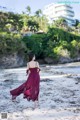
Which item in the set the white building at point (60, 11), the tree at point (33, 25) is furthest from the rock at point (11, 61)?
the white building at point (60, 11)

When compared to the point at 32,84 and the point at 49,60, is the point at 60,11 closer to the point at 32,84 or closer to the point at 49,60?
the point at 49,60

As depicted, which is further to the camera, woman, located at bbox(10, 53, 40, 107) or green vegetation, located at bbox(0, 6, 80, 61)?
green vegetation, located at bbox(0, 6, 80, 61)

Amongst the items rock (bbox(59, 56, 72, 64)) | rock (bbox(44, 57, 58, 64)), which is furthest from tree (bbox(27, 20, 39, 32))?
rock (bbox(59, 56, 72, 64))

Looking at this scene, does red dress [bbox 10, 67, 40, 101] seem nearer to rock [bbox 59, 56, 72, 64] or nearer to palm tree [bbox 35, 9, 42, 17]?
rock [bbox 59, 56, 72, 64]

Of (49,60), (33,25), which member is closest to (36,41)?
(49,60)

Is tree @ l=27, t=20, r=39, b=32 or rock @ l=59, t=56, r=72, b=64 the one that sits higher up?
tree @ l=27, t=20, r=39, b=32

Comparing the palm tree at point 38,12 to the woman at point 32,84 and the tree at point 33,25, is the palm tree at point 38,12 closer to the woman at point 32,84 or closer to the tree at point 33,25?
the tree at point 33,25

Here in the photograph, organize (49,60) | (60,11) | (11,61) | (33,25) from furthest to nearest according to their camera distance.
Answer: (60,11), (33,25), (49,60), (11,61)

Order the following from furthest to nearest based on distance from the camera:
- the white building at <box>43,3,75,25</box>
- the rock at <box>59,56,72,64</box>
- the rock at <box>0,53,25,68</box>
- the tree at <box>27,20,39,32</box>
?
1. the white building at <box>43,3,75,25</box>
2. the tree at <box>27,20,39,32</box>
3. the rock at <box>59,56,72,64</box>
4. the rock at <box>0,53,25,68</box>

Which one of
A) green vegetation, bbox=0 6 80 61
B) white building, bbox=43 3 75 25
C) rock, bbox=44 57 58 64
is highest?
white building, bbox=43 3 75 25

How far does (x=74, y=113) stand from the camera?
780 cm

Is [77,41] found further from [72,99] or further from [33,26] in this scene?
[72,99]

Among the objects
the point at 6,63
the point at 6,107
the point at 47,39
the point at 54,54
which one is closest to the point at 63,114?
the point at 6,107

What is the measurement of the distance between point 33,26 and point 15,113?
5370 centimetres
